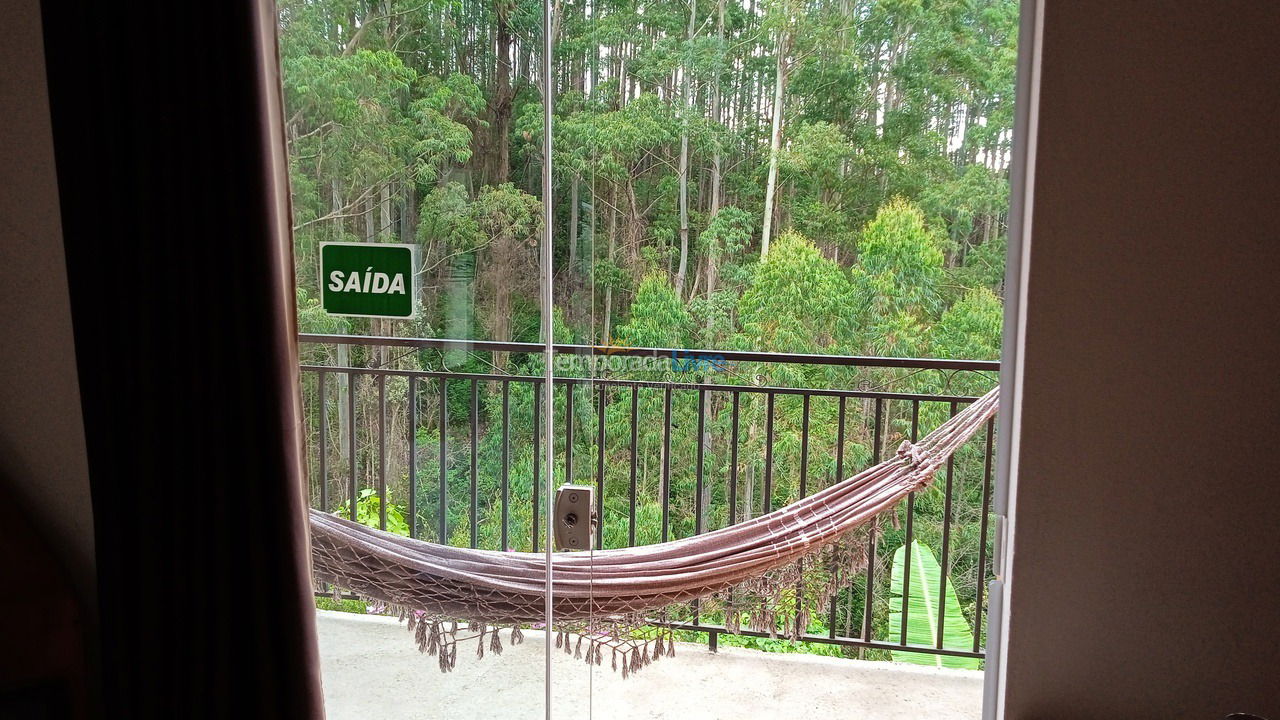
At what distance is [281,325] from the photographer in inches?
52.6

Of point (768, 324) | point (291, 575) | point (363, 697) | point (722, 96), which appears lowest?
point (363, 697)

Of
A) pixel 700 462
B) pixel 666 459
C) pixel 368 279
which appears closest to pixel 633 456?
pixel 666 459

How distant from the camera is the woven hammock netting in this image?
140 centimetres

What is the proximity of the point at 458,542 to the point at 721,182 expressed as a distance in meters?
1.89

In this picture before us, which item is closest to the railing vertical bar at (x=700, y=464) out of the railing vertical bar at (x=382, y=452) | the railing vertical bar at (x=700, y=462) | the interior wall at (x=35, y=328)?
the railing vertical bar at (x=700, y=462)

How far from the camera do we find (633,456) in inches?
107

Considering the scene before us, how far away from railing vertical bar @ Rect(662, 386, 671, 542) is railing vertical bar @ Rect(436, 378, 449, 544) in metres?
1.39

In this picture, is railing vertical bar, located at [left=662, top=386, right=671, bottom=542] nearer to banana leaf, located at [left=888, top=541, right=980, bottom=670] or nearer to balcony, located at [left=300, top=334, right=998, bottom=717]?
balcony, located at [left=300, top=334, right=998, bottom=717]

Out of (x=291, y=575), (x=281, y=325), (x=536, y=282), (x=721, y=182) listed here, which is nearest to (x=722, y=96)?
(x=721, y=182)

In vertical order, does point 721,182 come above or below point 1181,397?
above

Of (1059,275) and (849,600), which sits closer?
(1059,275)

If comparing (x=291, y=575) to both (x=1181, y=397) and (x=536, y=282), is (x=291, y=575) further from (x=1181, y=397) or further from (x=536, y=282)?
(x=1181, y=397)

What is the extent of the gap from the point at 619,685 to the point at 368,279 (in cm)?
157

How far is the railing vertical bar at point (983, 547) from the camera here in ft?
8.03
